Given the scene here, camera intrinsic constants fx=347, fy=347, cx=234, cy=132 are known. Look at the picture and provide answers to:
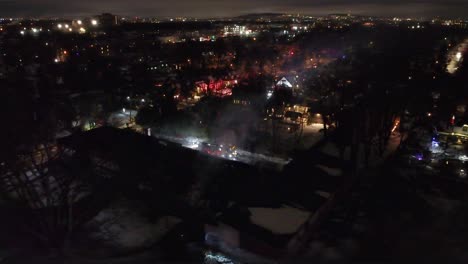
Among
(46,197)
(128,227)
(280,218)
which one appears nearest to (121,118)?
(128,227)

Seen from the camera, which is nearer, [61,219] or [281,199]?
[61,219]

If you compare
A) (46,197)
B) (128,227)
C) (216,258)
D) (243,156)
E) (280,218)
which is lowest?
(243,156)

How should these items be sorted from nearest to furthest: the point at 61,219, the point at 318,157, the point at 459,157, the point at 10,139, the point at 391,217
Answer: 1. the point at 10,139
2. the point at 61,219
3. the point at 391,217
4. the point at 318,157
5. the point at 459,157

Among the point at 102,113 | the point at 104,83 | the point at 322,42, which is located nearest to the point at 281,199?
the point at 102,113

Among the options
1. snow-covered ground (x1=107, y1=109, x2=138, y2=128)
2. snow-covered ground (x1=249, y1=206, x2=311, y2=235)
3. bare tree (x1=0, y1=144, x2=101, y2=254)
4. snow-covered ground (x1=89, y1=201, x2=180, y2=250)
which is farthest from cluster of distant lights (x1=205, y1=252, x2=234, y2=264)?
snow-covered ground (x1=107, y1=109, x2=138, y2=128)

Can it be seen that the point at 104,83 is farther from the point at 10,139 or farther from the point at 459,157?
the point at 459,157

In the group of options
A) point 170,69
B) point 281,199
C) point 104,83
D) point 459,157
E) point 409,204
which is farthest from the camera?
point 170,69

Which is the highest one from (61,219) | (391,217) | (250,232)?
(61,219)

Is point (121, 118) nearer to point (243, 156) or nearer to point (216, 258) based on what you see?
point (243, 156)

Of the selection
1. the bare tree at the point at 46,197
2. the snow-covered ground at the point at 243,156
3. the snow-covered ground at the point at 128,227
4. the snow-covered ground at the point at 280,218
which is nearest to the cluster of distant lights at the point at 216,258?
the snow-covered ground at the point at 280,218

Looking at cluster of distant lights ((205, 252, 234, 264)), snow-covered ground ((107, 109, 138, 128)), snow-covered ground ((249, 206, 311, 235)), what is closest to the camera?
cluster of distant lights ((205, 252, 234, 264))

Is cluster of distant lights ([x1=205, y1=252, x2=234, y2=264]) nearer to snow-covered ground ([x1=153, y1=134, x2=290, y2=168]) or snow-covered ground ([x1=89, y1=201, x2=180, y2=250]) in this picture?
snow-covered ground ([x1=89, y1=201, x2=180, y2=250])
